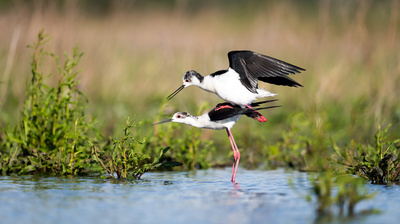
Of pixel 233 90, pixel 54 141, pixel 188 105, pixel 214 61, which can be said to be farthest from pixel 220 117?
pixel 188 105

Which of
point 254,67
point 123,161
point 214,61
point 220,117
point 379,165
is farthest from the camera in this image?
point 214,61

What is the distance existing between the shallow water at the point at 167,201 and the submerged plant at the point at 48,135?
232mm

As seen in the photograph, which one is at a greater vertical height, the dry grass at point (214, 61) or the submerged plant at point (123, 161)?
the dry grass at point (214, 61)

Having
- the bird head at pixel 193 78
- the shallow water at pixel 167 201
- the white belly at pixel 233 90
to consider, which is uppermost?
the bird head at pixel 193 78

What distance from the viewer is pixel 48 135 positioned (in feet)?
20.5

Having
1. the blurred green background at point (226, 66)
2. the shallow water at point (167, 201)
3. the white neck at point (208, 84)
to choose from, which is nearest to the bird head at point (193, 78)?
the white neck at point (208, 84)

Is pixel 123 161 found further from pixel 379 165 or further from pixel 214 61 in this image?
pixel 214 61

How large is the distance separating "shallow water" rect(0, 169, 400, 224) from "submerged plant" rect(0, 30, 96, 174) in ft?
0.76

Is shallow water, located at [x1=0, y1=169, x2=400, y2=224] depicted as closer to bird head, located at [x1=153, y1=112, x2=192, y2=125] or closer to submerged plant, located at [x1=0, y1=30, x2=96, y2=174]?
submerged plant, located at [x1=0, y1=30, x2=96, y2=174]

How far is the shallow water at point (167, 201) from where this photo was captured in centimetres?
409

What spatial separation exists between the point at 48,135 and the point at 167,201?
2.06 meters

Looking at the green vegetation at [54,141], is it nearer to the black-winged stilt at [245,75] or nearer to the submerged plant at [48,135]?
the submerged plant at [48,135]

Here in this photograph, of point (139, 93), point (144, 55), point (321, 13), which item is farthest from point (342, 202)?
point (144, 55)

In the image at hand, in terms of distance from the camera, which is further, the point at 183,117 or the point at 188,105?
the point at 188,105
